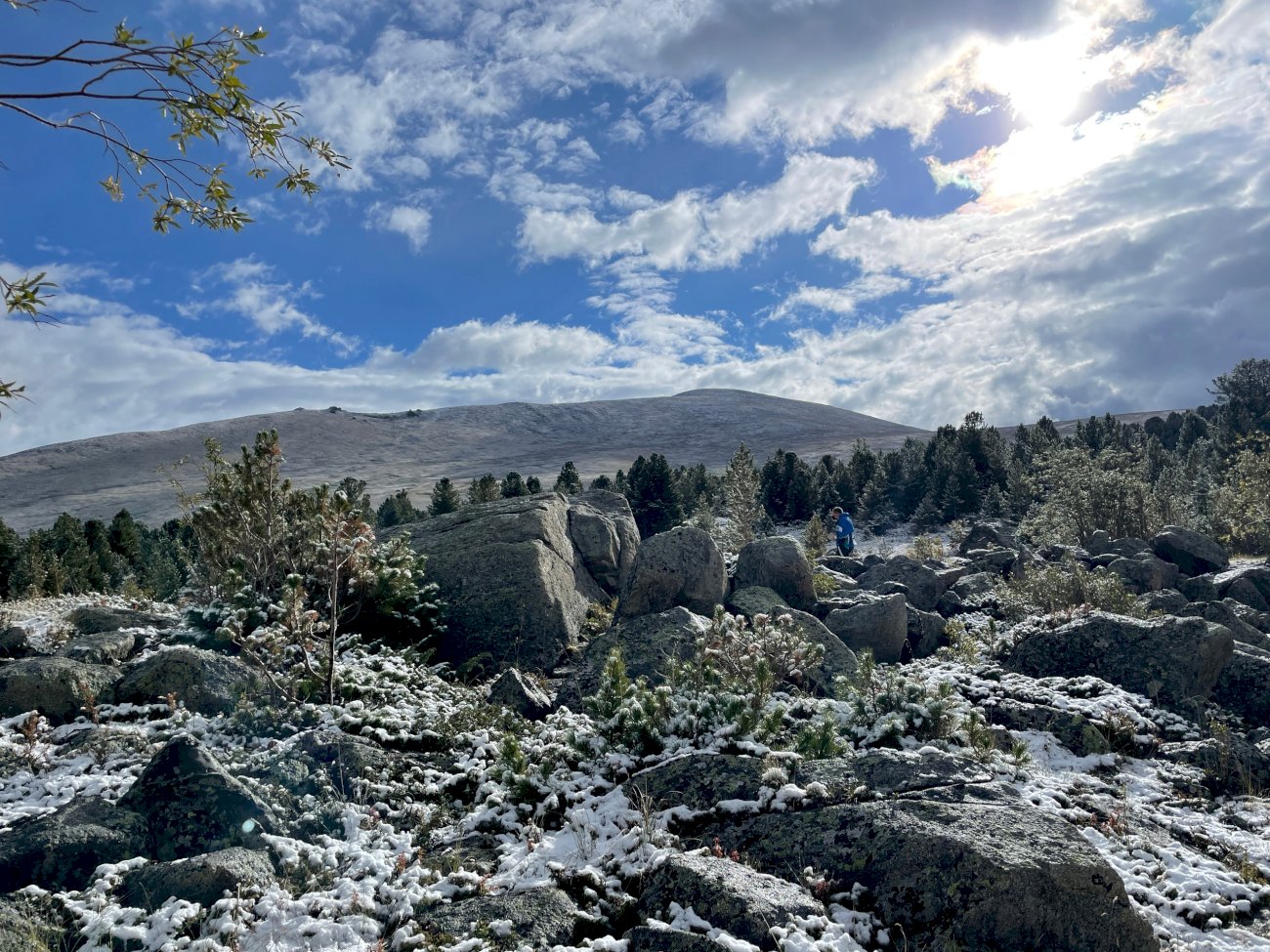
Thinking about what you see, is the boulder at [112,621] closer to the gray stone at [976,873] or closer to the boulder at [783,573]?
the boulder at [783,573]

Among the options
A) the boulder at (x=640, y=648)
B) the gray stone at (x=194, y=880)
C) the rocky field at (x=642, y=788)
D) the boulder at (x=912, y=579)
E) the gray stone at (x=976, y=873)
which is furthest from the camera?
the boulder at (x=912, y=579)

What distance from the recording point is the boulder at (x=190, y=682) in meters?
7.41

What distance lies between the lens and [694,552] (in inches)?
455

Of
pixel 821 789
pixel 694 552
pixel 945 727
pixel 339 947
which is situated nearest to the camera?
pixel 339 947

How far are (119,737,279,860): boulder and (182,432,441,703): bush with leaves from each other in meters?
1.96

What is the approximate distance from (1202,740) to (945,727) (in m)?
2.67

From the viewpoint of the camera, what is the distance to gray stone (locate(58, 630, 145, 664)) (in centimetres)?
841

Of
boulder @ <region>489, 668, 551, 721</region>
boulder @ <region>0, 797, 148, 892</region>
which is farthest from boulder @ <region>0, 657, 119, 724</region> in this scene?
boulder @ <region>489, 668, 551, 721</region>

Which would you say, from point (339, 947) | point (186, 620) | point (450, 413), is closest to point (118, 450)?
point (450, 413)

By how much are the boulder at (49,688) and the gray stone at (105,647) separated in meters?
0.56

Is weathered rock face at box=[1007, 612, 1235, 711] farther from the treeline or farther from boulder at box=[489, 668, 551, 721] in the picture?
the treeline

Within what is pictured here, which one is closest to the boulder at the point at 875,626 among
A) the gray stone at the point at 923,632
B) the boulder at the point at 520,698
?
the gray stone at the point at 923,632

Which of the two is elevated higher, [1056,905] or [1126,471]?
[1126,471]

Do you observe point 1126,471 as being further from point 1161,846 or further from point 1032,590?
point 1161,846
